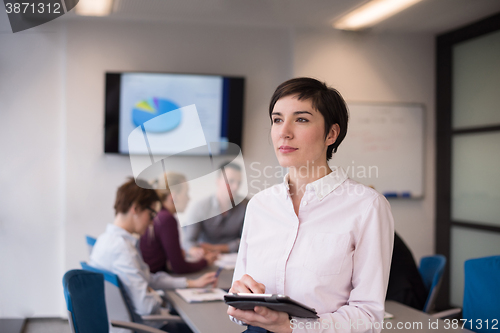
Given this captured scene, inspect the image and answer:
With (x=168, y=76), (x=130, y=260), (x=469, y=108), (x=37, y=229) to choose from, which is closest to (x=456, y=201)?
(x=469, y=108)

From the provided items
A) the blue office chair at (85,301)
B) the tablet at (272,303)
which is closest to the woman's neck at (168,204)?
the blue office chair at (85,301)

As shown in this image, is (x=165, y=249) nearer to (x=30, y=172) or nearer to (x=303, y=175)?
(x=30, y=172)

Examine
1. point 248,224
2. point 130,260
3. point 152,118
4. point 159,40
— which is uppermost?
point 159,40

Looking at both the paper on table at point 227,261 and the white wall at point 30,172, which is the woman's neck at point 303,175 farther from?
the white wall at point 30,172

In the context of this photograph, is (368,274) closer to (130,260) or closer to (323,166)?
(323,166)

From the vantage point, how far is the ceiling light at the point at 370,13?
11.9 ft

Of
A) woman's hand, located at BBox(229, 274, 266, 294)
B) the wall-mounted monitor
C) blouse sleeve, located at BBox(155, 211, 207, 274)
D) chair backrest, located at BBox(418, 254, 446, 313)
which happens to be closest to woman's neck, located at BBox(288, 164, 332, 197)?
woman's hand, located at BBox(229, 274, 266, 294)

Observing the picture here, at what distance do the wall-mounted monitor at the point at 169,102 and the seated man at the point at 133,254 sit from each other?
4.62 feet

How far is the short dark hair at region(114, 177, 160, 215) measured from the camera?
8.28ft

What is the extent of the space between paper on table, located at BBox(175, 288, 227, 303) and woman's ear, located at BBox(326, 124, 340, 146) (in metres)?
1.13

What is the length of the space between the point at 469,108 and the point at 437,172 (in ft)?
2.29

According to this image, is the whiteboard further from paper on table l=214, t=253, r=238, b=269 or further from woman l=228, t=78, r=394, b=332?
woman l=228, t=78, r=394, b=332

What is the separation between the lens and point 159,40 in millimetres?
4031

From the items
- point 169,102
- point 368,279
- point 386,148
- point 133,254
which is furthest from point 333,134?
point 386,148
